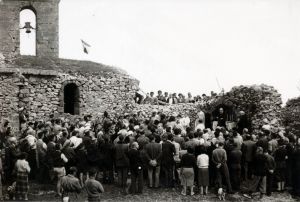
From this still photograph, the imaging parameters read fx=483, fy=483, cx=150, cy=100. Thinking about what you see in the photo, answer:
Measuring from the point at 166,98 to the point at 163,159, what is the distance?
1447cm

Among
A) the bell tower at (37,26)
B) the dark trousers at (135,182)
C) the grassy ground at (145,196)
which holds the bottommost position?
the grassy ground at (145,196)

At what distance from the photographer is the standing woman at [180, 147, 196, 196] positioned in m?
17.2

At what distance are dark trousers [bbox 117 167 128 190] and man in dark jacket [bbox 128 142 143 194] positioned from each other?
31 cm

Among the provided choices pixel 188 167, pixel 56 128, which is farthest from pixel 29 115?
pixel 188 167

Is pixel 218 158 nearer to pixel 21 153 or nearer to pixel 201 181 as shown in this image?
pixel 201 181

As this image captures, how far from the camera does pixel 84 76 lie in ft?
92.6

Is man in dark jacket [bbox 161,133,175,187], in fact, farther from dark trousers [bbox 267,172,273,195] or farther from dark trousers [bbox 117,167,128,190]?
dark trousers [bbox 267,172,273,195]

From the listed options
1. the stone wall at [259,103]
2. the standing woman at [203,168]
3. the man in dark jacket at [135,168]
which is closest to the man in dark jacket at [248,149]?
the standing woman at [203,168]

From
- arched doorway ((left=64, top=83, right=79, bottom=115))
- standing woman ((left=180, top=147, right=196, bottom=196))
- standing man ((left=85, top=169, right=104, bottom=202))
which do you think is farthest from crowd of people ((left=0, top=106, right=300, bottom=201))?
arched doorway ((left=64, top=83, right=79, bottom=115))

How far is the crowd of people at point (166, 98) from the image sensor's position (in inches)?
1201

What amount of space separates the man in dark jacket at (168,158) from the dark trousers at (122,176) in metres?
1.42

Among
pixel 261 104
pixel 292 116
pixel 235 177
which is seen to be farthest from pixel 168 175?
pixel 292 116

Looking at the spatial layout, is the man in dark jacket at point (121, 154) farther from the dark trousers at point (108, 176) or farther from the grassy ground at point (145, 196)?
the grassy ground at point (145, 196)

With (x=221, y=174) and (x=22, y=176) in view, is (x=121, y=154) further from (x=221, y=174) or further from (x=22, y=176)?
(x=221, y=174)
